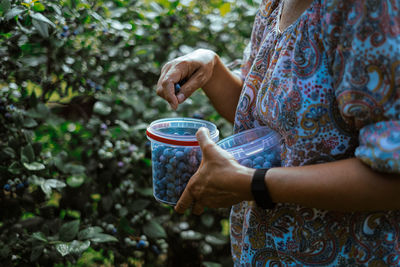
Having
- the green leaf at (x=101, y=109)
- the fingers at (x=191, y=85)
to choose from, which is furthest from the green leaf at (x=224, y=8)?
the fingers at (x=191, y=85)

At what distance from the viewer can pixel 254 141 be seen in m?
0.91

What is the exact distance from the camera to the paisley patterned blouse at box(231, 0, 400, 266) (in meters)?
0.65

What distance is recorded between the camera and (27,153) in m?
1.31

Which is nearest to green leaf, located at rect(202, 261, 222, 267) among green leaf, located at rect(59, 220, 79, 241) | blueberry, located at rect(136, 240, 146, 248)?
blueberry, located at rect(136, 240, 146, 248)

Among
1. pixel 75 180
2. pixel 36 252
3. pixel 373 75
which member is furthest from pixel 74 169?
pixel 373 75

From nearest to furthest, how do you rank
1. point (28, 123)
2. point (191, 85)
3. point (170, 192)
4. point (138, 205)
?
point (170, 192)
point (191, 85)
point (28, 123)
point (138, 205)

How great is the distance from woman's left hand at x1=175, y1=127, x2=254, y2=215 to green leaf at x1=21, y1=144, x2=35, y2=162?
69cm

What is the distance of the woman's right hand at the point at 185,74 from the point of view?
104 cm

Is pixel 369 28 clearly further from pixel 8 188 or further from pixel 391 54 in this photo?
pixel 8 188

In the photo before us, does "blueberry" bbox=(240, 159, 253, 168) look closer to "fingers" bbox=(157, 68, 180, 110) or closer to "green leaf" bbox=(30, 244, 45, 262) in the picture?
"fingers" bbox=(157, 68, 180, 110)

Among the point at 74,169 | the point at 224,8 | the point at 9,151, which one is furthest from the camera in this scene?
the point at 224,8

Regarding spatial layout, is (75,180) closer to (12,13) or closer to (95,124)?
(95,124)

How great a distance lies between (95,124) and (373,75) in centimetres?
129

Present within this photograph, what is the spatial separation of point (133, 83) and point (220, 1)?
2.29 ft
